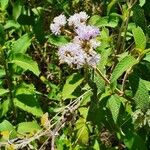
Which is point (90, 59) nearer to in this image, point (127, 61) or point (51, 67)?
point (127, 61)

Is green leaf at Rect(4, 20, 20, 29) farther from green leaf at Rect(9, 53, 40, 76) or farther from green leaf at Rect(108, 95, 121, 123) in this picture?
green leaf at Rect(108, 95, 121, 123)

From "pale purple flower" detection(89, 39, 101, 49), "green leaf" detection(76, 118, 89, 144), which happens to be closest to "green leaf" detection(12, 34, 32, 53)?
"green leaf" detection(76, 118, 89, 144)

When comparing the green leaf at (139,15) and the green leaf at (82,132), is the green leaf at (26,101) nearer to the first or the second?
the green leaf at (82,132)

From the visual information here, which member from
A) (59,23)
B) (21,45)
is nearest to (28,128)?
(21,45)

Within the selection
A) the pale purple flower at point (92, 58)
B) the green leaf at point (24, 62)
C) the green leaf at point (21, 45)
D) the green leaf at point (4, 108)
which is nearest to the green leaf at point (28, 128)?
the green leaf at point (4, 108)

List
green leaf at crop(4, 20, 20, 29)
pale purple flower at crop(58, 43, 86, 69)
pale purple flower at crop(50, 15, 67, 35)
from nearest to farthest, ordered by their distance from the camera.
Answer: pale purple flower at crop(58, 43, 86, 69) → pale purple flower at crop(50, 15, 67, 35) → green leaf at crop(4, 20, 20, 29)
